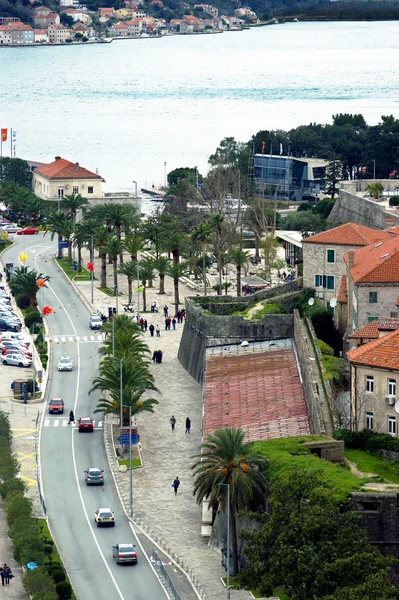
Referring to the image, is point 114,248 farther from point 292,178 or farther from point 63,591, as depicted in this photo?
point 63,591

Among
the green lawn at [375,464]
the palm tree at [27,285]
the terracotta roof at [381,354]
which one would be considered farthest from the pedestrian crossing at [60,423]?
the palm tree at [27,285]

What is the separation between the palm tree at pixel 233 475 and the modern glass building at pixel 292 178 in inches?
4015

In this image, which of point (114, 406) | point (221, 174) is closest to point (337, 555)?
point (114, 406)

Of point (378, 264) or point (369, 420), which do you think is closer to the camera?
point (369, 420)

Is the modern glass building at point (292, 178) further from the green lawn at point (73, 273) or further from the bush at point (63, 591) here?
the bush at point (63, 591)

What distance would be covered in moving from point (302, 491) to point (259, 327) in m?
32.7

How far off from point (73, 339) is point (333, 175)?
191ft

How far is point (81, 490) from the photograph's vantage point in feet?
218

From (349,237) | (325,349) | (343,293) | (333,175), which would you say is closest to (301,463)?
(325,349)

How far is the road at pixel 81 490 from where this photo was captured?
5522cm

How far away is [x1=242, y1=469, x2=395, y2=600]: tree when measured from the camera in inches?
1887

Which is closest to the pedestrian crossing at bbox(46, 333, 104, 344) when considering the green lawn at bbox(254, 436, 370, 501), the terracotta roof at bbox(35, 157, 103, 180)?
the green lawn at bbox(254, 436, 370, 501)

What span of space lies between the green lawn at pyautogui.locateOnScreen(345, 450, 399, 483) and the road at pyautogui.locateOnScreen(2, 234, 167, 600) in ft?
26.9

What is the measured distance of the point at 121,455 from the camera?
234 ft
